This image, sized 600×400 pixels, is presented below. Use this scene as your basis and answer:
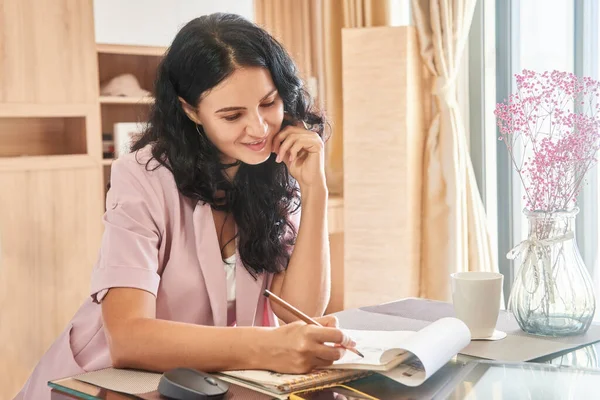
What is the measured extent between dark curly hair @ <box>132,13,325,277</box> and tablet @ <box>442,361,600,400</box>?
59 cm

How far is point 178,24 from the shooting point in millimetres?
3598

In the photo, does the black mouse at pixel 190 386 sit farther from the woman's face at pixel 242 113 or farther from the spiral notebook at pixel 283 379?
the woman's face at pixel 242 113

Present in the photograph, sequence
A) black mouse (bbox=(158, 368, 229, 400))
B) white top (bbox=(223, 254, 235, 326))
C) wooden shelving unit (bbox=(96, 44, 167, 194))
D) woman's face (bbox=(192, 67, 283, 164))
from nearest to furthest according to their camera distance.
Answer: black mouse (bbox=(158, 368, 229, 400))
woman's face (bbox=(192, 67, 283, 164))
white top (bbox=(223, 254, 235, 326))
wooden shelving unit (bbox=(96, 44, 167, 194))

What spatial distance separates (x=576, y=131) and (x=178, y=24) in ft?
8.26

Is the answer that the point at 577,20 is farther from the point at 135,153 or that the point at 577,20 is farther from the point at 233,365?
the point at 233,365

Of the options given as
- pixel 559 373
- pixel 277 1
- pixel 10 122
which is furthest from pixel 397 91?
→ pixel 559 373

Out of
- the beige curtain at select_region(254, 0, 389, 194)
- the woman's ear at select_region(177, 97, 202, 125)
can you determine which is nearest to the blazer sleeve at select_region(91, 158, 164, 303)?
the woman's ear at select_region(177, 97, 202, 125)

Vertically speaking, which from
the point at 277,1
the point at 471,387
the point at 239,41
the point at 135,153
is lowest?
the point at 471,387

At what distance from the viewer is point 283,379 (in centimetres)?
115

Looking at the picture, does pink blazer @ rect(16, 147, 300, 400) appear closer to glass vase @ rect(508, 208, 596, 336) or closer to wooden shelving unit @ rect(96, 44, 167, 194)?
glass vase @ rect(508, 208, 596, 336)

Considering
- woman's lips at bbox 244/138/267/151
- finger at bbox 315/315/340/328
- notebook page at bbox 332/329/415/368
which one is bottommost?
notebook page at bbox 332/329/415/368

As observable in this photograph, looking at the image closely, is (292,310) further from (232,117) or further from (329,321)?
(232,117)

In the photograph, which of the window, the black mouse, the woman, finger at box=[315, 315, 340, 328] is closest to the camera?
the black mouse

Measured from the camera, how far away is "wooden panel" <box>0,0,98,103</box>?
A: 10.3ft
